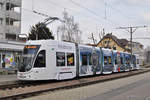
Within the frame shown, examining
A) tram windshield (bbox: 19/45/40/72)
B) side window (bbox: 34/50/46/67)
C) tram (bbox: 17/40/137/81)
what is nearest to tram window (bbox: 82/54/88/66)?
tram (bbox: 17/40/137/81)

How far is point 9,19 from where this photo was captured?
37406 mm

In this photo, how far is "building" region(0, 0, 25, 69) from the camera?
27.7m

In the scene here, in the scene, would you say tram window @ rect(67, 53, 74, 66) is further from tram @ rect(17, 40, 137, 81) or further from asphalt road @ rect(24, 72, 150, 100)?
asphalt road @ rect(24, 72, 150, 100)

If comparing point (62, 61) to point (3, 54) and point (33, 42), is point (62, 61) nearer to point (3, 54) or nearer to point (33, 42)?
point (33, 42)

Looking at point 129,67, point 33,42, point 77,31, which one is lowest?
point 129,67

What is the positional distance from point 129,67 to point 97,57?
1345 cm

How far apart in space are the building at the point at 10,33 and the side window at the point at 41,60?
12013mm

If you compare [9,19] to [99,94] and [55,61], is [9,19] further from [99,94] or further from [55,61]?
[99,94]

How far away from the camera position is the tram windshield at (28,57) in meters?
16.2

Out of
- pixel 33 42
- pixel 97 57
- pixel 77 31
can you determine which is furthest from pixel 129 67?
pixel 33 42

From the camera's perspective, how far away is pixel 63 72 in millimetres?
17797

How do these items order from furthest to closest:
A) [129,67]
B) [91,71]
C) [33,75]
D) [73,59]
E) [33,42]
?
[129,67], [91,71], [73,59], [33,42], [33,75]

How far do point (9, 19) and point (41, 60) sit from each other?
23.2m

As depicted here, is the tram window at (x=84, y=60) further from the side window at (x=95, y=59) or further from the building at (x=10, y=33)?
the building at (x=10, y=33)
